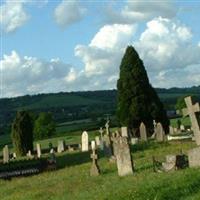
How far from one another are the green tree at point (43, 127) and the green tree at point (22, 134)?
34.0 m

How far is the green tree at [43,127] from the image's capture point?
91125 mm

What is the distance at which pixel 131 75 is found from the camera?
53344mm

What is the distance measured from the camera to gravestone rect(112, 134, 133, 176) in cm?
2288

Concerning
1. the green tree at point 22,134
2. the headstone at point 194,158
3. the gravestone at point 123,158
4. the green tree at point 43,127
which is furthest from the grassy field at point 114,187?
the green tree at point 43,127

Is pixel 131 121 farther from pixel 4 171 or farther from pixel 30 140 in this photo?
pixel 4 171

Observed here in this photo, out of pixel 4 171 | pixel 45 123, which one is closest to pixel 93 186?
pixel 4 171

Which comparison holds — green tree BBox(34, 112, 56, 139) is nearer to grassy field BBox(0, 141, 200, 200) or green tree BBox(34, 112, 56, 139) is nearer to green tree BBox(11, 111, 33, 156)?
green tree BBox(11, 111, 33, 156)

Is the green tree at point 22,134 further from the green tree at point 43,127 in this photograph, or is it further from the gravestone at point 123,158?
the green tree at point 43,127

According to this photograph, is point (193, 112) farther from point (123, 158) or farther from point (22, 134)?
point (22, 134)

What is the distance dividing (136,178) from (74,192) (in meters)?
2.09

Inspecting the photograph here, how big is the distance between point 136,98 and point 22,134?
11.2m

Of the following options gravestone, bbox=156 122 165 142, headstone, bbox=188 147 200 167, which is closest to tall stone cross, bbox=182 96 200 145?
headstone, bbox=188 147 200 167

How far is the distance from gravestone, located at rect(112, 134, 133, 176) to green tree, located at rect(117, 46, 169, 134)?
28235 mm

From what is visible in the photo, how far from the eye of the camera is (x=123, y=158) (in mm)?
23250
